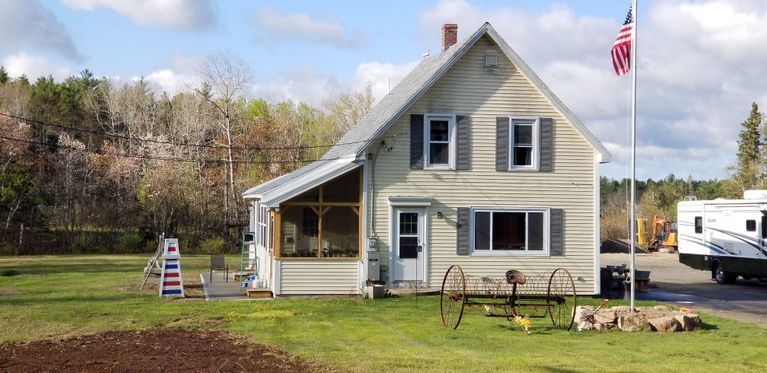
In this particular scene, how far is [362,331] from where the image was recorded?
15.6 meters

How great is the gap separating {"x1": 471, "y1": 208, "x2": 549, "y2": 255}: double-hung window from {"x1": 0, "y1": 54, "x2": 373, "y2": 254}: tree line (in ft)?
56.5

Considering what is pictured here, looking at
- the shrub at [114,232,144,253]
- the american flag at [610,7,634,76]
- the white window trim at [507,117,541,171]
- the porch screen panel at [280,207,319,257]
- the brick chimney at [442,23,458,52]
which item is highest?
the brick chimney at [442,23,458,52]

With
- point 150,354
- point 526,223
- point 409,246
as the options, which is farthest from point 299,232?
point 150,354

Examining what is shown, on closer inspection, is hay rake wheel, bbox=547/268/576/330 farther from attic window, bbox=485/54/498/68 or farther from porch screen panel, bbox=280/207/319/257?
porch screen panel, bbox=280/207/319/257

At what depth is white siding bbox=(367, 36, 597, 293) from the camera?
72.6 feet

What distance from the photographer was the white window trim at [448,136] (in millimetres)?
22219

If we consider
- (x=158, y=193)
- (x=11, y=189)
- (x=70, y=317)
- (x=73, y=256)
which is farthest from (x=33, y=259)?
(x=70, y=317)

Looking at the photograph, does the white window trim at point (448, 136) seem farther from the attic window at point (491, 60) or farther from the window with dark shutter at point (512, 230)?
the attic window at point (491, 60)

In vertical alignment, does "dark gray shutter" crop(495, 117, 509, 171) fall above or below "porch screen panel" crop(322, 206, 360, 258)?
above

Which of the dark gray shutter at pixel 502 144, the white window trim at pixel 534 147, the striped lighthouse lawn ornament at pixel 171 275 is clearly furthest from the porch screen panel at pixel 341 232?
the white window trim at pixel 534 147

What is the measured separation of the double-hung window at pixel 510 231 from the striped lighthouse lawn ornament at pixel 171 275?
24.9 ft

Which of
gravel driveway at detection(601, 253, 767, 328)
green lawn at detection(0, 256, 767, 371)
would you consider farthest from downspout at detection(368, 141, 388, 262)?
gravel driveway at detection(601, 253, 767, 328)

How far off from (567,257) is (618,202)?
6751 centimetres

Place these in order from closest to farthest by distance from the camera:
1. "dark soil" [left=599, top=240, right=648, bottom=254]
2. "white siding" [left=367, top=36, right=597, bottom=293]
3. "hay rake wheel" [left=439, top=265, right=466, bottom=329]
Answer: "hay rake wheel" [left=439, top=265, right=466, bottom=329] < "white siding" [left=367, top=36, right=597, bottom=293] < "dark soil" [left=599, top=240, right=648, bottom=254]
